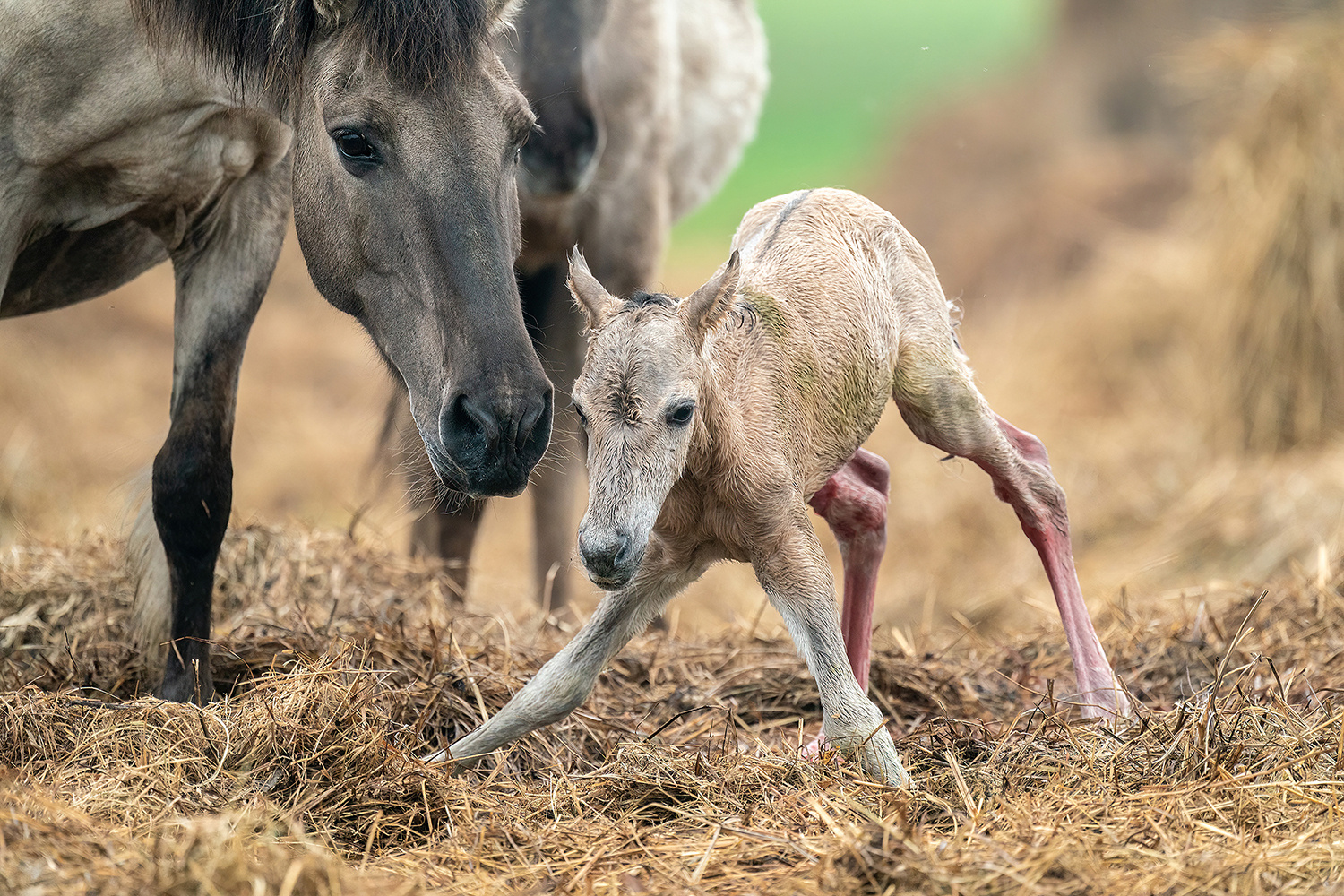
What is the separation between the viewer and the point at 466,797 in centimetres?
286

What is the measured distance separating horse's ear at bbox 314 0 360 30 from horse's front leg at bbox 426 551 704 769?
147cm

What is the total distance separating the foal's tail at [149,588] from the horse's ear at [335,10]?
152 cm

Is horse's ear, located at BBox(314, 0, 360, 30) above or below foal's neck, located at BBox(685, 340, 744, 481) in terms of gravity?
above

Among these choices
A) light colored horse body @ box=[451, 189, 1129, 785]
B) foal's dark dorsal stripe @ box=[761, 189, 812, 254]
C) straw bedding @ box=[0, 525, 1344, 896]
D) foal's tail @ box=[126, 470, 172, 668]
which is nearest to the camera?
A: straw bedding @ box=[0, 525, 1344, 896]

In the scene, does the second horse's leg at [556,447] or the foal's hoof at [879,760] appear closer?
the foal's hoof at [879,760]

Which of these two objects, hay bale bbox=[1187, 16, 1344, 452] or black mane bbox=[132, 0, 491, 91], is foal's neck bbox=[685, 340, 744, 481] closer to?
black mane bbox=[132, 0, 491, 91]

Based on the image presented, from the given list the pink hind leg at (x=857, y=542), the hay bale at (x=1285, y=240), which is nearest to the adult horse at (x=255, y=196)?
the pink hind leg at (x=857, y=542)

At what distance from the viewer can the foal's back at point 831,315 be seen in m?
2.99

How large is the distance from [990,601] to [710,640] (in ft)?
6.37

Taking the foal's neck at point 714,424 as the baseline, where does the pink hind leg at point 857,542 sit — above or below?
below

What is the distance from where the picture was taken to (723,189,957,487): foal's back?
9.82 feet

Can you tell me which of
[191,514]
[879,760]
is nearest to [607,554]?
[879,760]

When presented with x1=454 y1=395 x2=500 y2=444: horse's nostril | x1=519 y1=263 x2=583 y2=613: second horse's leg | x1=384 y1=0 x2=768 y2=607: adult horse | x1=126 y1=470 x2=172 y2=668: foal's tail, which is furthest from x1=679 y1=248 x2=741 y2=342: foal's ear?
x1=519 y1=263 x2=583 y2=613: second horse's leg

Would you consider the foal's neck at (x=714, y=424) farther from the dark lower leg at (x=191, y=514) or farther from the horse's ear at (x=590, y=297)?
the dark lower leg at (x=191, y=514)
